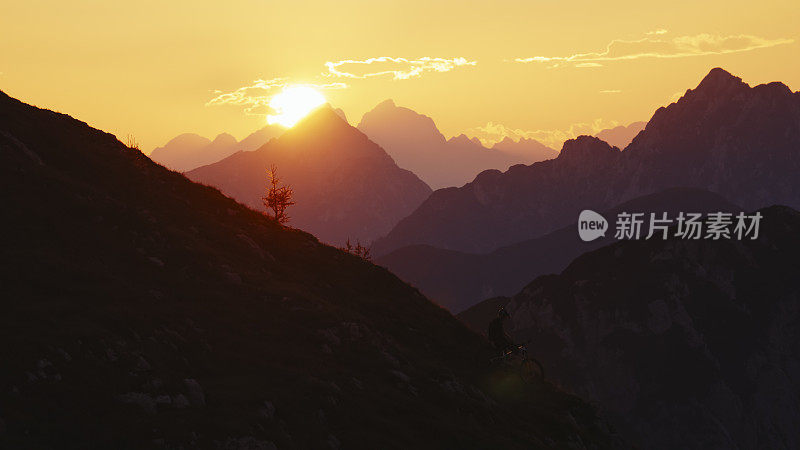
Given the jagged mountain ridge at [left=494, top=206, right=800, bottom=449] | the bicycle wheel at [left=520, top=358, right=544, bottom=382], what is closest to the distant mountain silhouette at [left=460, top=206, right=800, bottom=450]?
the jagged mountain ridge at [left=494, top=206, right=800, bottom=449]

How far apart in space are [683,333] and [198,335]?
165 metres

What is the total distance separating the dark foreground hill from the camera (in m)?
19.8

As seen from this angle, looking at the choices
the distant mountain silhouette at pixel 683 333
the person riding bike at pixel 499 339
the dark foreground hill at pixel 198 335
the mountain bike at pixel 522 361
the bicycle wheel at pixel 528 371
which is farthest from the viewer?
the distant mountain silhouette at pixel 683 333

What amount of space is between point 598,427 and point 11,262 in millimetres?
26773

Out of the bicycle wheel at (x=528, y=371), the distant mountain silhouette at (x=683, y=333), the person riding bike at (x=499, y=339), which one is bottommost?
the distant mountain silhouette at (x=683, y=333)

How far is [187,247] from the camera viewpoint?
3384 centimetres

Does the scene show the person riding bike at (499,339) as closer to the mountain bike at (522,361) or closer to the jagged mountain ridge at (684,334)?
the mountain bike at (522,361)

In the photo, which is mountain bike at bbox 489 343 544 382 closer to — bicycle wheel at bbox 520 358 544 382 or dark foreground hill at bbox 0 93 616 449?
bicycle wheel at bbox 520 358 544 382

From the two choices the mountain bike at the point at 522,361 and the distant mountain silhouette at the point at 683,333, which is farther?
the distant mountain silhouette at the point at 683,333

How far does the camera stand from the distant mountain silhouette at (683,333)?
15512 cm

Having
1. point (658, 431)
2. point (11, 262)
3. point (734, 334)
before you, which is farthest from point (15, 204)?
point (734, 334)

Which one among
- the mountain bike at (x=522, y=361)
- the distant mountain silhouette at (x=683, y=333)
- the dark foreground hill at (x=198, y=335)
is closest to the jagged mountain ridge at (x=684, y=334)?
the distant mountain silhouette at (x=683, y=333)

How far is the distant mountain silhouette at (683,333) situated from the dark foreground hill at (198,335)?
411 ft

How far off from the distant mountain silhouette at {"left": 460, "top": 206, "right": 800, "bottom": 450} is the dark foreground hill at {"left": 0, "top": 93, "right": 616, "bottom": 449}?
12537cm
